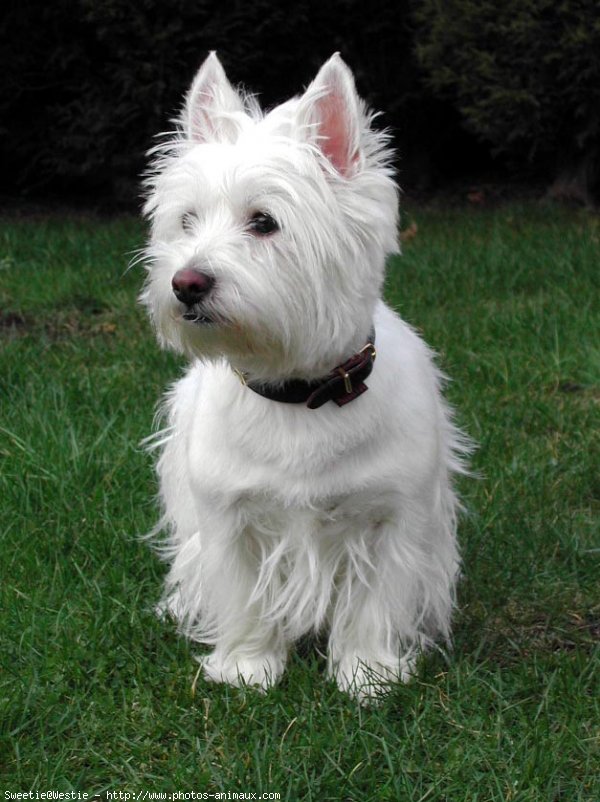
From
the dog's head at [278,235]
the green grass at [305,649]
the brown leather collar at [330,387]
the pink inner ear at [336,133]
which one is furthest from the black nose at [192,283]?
the green grass at [305,649]

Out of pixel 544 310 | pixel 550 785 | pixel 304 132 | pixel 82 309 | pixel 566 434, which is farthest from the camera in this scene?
pixel 82 309

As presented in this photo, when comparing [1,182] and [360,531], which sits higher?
[360,531]

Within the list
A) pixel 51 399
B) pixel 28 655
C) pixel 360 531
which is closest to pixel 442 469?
pixel 360 531

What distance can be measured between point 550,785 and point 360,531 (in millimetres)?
687

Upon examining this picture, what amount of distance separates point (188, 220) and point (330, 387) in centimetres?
47

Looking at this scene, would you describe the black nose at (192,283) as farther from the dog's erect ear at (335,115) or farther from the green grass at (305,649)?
the green grass at (305,649)

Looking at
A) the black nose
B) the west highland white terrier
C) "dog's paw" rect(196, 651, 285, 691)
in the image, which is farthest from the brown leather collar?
"dog's paw" rect(196, 651, 285, 691)

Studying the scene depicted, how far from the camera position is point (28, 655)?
9.28 feet

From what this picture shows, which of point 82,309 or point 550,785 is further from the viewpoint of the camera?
point 82,309

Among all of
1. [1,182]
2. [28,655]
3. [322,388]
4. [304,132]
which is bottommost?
[1,182]

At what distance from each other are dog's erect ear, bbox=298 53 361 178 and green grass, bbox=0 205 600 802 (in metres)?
1.17

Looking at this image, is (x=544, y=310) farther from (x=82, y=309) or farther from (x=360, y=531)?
(x=360, y=531)

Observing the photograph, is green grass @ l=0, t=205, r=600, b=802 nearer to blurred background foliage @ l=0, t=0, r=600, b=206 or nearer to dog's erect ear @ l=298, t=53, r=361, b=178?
dog's erect ear @ l=298, t=53, r=361, b=178

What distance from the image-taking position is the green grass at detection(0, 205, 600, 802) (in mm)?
2404
